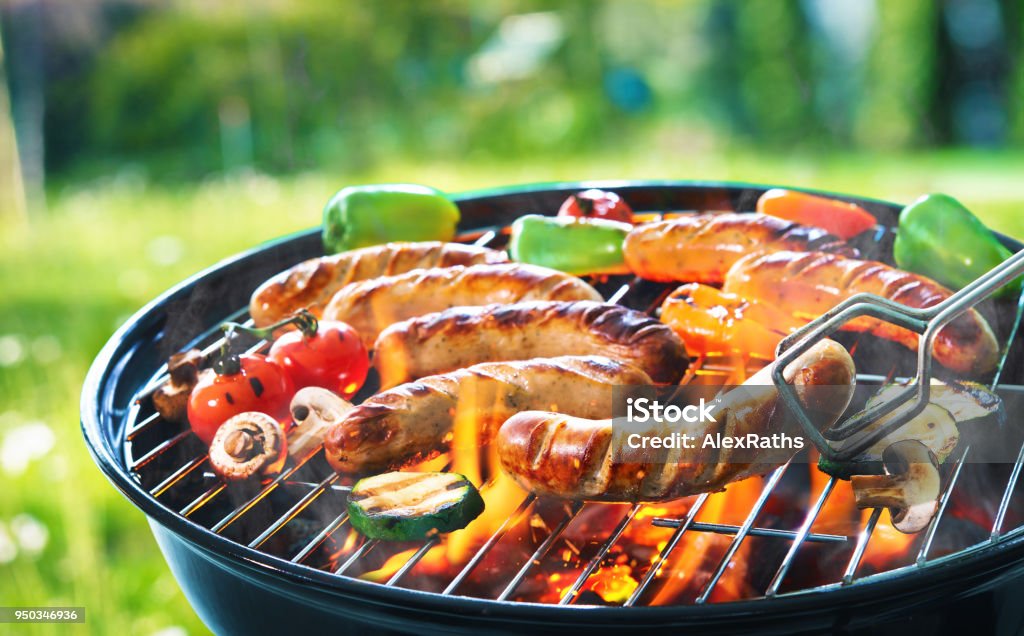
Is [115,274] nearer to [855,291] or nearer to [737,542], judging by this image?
[855,291]

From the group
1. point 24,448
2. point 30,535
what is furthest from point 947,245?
point 24,448

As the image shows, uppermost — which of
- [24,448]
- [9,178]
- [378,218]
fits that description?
[378,218]

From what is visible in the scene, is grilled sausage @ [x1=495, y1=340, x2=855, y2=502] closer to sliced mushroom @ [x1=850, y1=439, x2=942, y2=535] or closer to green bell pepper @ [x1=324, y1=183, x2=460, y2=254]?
sliced mushroom @ [x1=850, y1=439, x2=942, y2=535]

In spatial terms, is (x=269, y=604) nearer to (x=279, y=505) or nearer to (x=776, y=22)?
(x=279, y=505)

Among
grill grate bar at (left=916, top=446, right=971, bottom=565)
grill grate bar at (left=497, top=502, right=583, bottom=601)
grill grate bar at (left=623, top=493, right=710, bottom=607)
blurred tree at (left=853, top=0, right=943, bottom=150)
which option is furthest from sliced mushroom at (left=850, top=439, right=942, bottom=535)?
blurred tree at (left=853, top=0, right=943, bottom=150)

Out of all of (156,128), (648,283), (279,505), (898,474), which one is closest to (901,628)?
(898,474)

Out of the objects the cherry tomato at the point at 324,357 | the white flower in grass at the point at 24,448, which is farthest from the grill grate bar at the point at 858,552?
the white flower in grass at the point at 24,448
